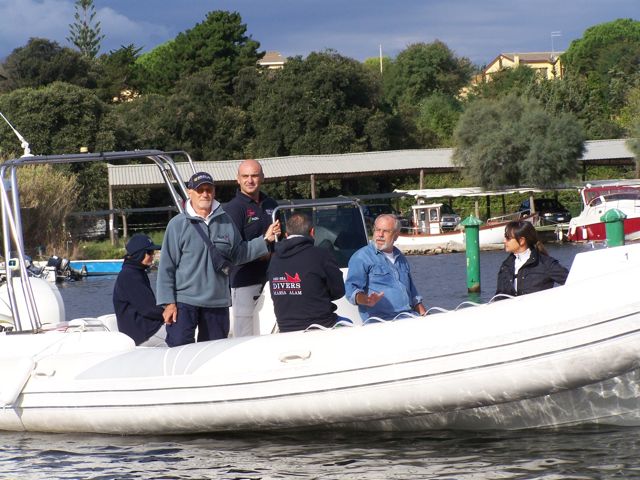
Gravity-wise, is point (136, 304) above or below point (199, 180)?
below

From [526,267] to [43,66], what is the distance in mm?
55132

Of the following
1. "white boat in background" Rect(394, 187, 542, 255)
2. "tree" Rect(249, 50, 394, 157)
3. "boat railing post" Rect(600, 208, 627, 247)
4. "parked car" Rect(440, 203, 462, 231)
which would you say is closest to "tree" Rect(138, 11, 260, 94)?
"tree" Rect(249, 50, 394, 157)

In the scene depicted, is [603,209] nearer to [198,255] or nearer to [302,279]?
[302,279]

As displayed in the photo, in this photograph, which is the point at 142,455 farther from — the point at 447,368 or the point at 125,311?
the point at 447,368

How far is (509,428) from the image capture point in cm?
786

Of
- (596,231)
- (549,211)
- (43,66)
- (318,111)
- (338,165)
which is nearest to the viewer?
(596,231)

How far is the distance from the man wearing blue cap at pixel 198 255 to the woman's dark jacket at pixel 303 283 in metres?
0.24

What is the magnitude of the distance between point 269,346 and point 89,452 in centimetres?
163

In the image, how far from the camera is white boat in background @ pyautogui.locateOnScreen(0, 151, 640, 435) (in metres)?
7.04

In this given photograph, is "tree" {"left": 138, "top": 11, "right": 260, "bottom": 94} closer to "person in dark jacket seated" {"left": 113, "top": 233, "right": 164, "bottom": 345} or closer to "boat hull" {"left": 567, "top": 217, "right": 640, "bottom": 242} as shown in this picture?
"boat hull" {"left": 567, "top": 217, "right": 640, "bottom": 242}

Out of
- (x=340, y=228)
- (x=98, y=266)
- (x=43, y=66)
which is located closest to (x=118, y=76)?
(x=43, y=66)

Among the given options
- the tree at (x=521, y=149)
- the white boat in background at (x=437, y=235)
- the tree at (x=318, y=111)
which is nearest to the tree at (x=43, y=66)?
the tree at (x=318, y=111)

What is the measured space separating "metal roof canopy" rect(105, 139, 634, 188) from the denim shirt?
33930 mm

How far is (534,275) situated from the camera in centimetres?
810
